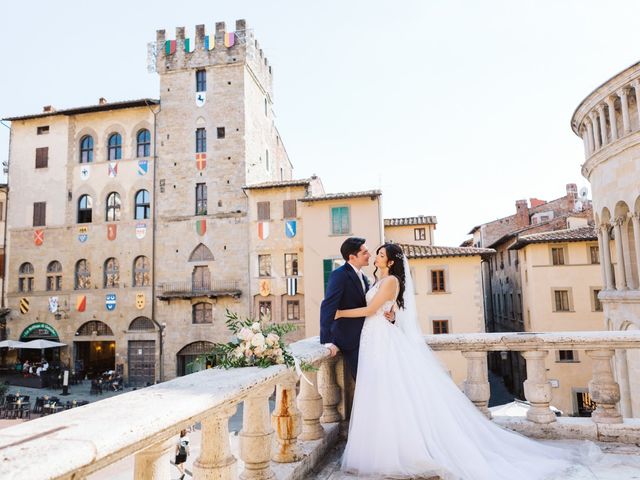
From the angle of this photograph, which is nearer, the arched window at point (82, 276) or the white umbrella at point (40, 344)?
the white umbrella at point (40, 344)

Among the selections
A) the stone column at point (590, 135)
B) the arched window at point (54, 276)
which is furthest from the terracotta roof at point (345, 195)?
the arched window at point (54, 276)

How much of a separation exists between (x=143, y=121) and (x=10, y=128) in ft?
36.4

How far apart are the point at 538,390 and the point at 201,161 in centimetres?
3160

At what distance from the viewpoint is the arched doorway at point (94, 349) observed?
33.2 meters

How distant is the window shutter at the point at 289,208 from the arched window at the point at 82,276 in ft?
49.9

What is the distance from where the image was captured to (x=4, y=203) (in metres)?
36.2

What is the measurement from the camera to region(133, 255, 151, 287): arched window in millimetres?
33281

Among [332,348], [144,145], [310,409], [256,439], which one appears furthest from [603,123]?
[144,145]

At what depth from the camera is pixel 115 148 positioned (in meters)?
35.1

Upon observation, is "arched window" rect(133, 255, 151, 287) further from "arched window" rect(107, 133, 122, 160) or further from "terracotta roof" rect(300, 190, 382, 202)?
"terracotta roof" rect(300, 190, 382, 202)

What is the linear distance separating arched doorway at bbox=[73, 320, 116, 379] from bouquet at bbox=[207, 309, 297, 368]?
108ft

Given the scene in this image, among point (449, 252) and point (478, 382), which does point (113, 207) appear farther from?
point (478, 382)

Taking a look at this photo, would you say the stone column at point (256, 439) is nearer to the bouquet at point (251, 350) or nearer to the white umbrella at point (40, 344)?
the bouquet at point (251, 350)

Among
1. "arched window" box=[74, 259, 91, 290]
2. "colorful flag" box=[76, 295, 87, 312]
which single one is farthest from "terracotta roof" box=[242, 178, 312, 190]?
"colorful flag" box=[76, 295, 87, 312]
